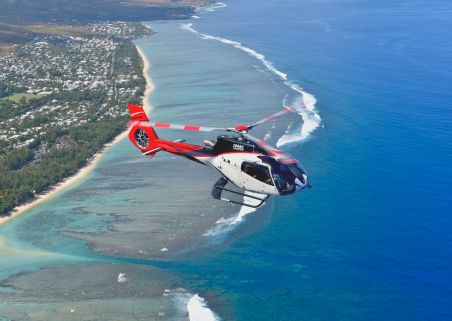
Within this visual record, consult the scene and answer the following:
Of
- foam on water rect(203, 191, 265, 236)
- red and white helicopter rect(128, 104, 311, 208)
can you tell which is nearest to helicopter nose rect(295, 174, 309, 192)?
red and white helicopter rect(128, 104, 311, 208)

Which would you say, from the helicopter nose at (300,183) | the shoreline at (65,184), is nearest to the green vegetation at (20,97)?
the shoreline at (65,184)

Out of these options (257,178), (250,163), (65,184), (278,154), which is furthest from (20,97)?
(278,154)

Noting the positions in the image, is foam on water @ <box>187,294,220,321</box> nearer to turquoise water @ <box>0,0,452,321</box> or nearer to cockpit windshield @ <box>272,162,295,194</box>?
turquoise water @ <box>0,0,452,321</box>

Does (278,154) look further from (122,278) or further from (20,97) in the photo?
(20,97)

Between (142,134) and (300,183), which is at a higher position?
(142,134)

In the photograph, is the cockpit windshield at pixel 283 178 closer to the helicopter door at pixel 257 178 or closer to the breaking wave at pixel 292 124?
the helicopter door at pixel 257 178

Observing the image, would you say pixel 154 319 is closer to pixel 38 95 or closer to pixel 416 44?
pixel 38 95

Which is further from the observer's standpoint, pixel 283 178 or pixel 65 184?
pixel 65 184
